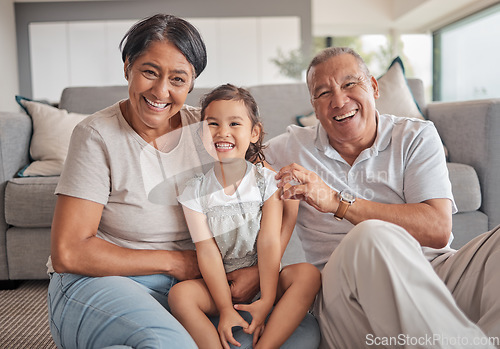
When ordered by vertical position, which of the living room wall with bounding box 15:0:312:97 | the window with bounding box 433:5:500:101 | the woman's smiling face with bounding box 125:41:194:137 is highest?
the living room wall with bounding box 15:0:312:97

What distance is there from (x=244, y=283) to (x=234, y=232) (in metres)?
0.12

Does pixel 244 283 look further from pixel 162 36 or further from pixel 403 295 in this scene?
pixel 162 36

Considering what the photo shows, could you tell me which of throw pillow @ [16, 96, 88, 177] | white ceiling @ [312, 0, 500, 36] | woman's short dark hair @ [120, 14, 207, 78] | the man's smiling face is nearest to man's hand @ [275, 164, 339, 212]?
the man's smiling face

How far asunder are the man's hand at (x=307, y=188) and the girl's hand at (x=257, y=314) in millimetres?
260

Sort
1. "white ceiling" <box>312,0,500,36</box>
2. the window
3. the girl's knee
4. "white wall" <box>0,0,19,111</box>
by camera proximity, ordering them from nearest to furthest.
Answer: the girl's knee < "white wall" <box>0,0,19,111</box> < the window < "white ceiling" <box>312,0,500,36</box>

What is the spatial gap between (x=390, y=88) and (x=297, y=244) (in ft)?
3.07

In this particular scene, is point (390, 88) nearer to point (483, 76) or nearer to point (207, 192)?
point (207, 192)

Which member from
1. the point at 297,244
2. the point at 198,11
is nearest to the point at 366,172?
the point at 297,244

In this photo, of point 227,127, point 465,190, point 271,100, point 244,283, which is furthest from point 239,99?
point 271,100

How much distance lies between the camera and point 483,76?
6504 millimetres

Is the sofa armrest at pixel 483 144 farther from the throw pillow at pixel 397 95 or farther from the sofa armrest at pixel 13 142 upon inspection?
the sofa armrest at pixel 13 142

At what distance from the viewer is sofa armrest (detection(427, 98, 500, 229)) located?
2.00 m

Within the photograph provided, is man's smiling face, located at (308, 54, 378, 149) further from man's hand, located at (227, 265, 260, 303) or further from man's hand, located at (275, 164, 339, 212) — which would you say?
man's hand, located at (227, 265, 260, 303)

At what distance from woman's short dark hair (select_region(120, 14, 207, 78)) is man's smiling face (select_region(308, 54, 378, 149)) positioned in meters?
0.37
